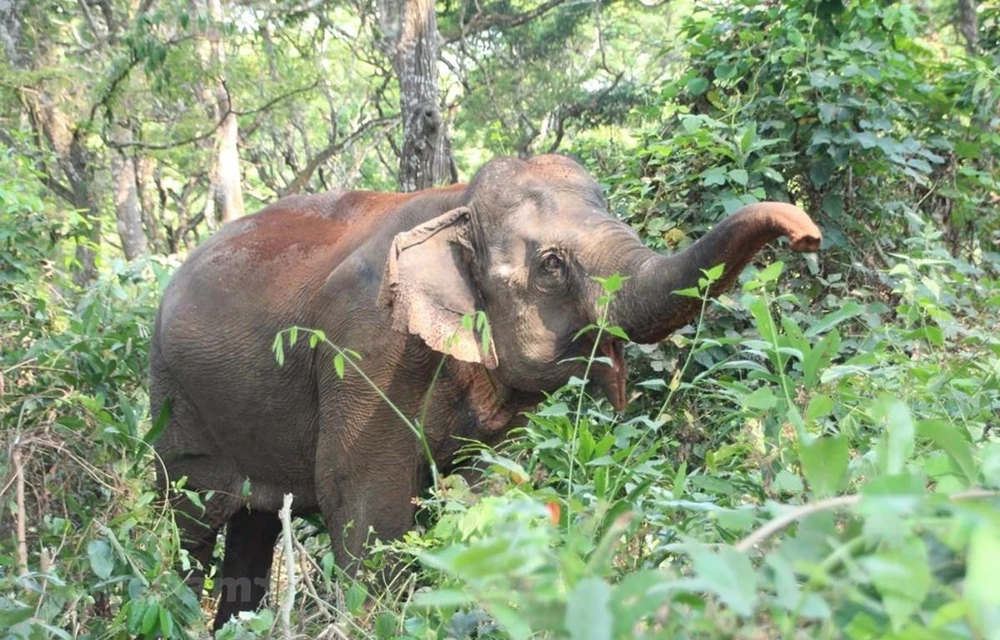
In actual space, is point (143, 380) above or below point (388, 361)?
below

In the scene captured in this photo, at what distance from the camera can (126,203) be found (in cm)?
1488

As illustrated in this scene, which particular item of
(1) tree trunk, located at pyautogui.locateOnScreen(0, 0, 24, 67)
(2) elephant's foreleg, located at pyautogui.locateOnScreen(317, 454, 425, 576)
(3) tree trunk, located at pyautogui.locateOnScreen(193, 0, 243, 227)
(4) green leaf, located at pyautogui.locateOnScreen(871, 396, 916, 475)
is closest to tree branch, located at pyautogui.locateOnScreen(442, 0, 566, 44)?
(3) tree trunk, located at pyautogui.locateOnScreen(193, 0, 243, 227)

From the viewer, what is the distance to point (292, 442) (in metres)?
5.01

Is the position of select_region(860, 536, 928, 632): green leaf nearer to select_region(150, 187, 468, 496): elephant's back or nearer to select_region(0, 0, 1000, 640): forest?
select_region(0, 0, 1000, 640): forest

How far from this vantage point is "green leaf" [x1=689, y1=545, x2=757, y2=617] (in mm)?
1140

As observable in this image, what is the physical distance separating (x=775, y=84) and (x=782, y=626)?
194 inches

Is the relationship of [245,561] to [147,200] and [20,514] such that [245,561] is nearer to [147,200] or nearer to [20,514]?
[20,514]

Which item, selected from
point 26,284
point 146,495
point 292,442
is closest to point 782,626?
point 146,495

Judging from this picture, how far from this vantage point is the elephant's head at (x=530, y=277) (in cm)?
396

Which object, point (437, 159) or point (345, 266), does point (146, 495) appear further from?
point (437, 159)

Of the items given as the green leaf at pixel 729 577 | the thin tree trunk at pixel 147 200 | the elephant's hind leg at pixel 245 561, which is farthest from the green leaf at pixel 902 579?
the thin tree trunk at pixel 147 200

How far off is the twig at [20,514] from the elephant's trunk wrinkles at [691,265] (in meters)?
1.71

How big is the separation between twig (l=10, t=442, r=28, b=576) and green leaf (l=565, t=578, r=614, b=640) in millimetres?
2127

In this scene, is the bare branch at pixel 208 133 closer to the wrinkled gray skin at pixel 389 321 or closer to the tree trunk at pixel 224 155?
the tree trunk at pixel 224 155
